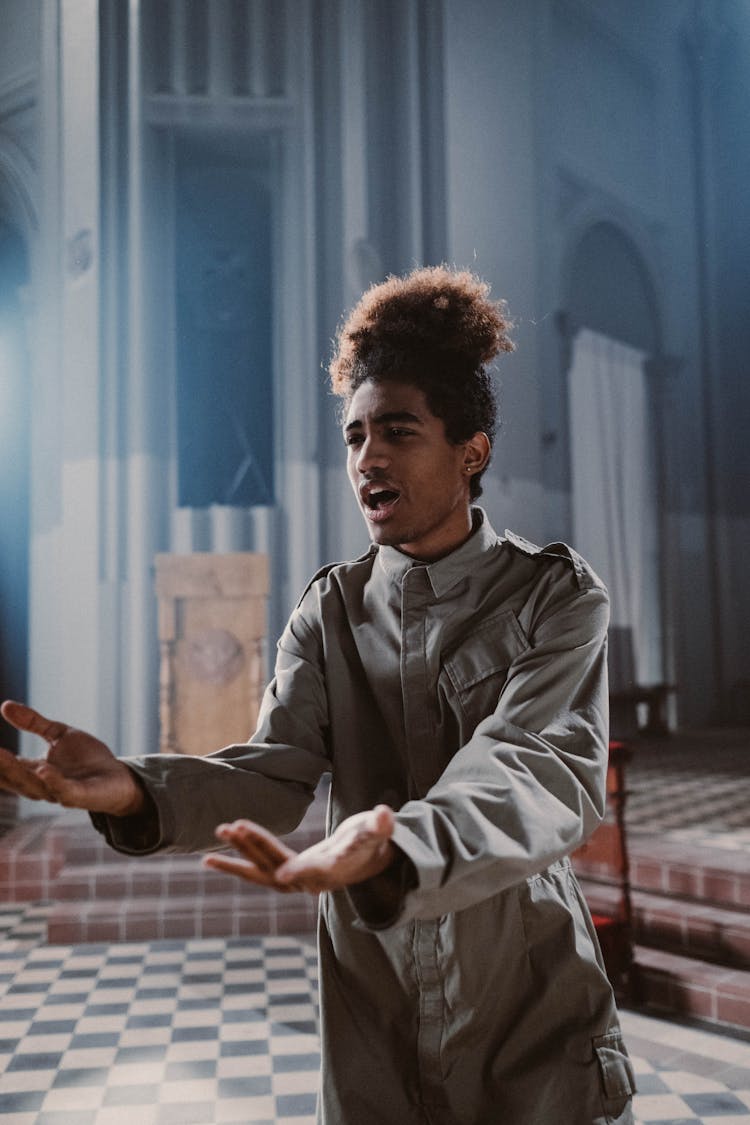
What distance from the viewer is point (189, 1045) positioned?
311 cm

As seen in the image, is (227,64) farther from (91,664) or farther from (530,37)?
(91,664)

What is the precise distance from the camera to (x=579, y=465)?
8500 mm

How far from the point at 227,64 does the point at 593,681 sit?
6373 millimetres

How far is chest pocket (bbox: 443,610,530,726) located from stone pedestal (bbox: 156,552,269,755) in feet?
13.4

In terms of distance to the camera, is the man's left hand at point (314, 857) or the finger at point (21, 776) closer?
the man's left hand at point (314, 857)

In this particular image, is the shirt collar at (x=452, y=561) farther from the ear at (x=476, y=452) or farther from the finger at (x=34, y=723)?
the finger at (x=34, y=723)

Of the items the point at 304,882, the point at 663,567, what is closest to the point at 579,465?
the point at 663,567

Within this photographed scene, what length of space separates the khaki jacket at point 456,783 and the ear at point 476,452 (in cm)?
8

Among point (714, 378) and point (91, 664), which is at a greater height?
point (714, 378)

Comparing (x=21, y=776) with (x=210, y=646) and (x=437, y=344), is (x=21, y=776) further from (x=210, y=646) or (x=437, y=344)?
(x=210, y=646)

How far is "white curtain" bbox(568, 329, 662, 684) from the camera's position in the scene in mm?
8469

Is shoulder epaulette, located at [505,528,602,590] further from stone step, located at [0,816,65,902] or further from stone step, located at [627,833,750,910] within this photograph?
stone step, located at [0,816,65,902]

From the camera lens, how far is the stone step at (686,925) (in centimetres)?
347

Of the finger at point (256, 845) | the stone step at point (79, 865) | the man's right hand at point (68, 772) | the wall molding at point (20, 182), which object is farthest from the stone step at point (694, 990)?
the wall molding at point (20, 182)
